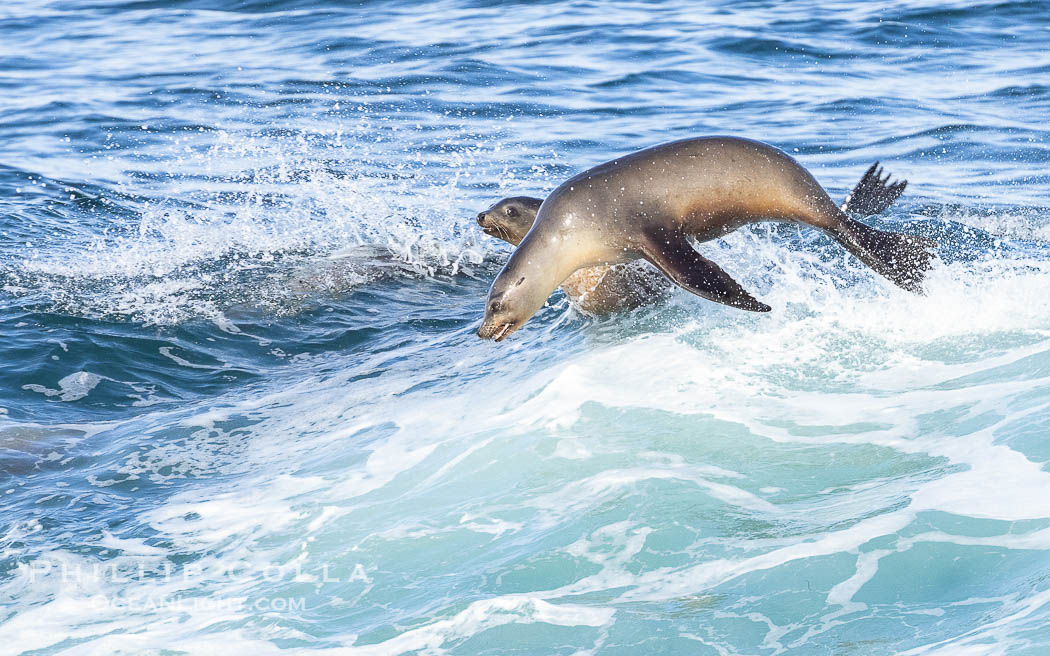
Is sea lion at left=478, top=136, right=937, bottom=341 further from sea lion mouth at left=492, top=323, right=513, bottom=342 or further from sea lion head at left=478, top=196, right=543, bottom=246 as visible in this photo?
sea lion head at left=478, top=196, right=543, bottom=246

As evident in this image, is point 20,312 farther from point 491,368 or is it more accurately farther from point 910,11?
point 910,11

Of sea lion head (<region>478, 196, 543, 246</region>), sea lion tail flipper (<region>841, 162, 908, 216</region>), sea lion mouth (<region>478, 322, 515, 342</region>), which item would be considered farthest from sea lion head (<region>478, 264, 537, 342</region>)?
sea lion tail flipper (<region>841, 162, 908, 216</region>)

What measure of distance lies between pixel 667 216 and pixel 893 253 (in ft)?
4.40

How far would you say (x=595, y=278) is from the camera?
8391 millimetres

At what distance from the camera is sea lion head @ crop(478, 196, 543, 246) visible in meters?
8.03

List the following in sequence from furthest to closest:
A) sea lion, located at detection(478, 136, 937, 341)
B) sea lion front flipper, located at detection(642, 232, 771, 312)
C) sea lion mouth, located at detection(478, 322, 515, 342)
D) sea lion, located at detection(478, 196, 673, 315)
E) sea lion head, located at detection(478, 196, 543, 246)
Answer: sea lion, located at detection(478, 196, 673, 315), sea lion head, located at detection(478, 196, 543, 246), sea lion, located at detection(478, 136, 937, 341), sea lion mouth, located at detection(478, 322, 515, 342), sea lion front flipper, located at detection(642, 232, 771, 312)

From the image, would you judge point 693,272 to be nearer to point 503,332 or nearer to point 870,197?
point 503,332

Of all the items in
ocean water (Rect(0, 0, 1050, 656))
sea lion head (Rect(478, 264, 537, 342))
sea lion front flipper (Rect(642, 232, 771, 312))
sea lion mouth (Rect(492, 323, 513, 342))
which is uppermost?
sea lion front flipper (Rect(642, 232, 771, 312))

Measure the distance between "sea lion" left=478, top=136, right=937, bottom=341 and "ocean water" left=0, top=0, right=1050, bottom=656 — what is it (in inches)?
23.2

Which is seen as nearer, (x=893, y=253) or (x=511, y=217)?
(x=893, y=253)

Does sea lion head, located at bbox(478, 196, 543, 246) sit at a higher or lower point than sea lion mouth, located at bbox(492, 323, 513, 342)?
higher

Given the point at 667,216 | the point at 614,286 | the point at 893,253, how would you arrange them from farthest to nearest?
the point at 614,286 → the point at 893,253 → the point at 667,216

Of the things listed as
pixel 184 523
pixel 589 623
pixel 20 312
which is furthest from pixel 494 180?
pixel 589 623

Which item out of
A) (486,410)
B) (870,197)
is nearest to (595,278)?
(486,410)
